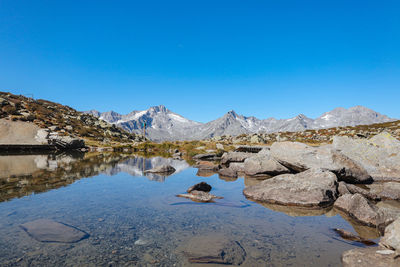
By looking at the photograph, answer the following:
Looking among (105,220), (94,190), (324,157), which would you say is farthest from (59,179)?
(324,157)

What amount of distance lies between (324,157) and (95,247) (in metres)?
18.8

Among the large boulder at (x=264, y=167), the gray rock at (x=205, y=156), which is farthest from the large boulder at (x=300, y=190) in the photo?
the gray rock at (x=205, y=156)

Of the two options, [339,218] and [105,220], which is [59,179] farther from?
[339,218]

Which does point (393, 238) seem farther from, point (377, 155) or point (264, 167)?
point (377, 155)

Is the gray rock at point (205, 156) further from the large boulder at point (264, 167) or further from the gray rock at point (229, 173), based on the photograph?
the large boulder at point (264, 167)

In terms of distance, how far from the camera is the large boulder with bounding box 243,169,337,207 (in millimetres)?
13492

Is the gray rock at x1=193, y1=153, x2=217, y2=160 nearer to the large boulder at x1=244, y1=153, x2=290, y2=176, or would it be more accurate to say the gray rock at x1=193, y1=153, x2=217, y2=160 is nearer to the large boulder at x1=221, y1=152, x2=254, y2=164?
the large boulder at x1=221, y1=152, x2=254, y2=164

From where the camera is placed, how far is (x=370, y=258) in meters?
6.79

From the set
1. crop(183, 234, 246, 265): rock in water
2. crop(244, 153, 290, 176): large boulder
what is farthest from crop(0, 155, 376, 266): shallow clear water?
crop(244, 153, 290, 176): large boulder

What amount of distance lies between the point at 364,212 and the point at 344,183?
553 centimetres

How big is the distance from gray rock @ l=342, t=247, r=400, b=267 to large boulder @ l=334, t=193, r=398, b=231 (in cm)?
335

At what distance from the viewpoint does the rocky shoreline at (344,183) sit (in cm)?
736

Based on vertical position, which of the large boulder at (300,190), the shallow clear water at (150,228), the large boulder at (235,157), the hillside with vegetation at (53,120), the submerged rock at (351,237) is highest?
the hillside with vegetation at (53,120)

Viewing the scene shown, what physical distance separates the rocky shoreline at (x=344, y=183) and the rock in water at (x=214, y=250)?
344cm
